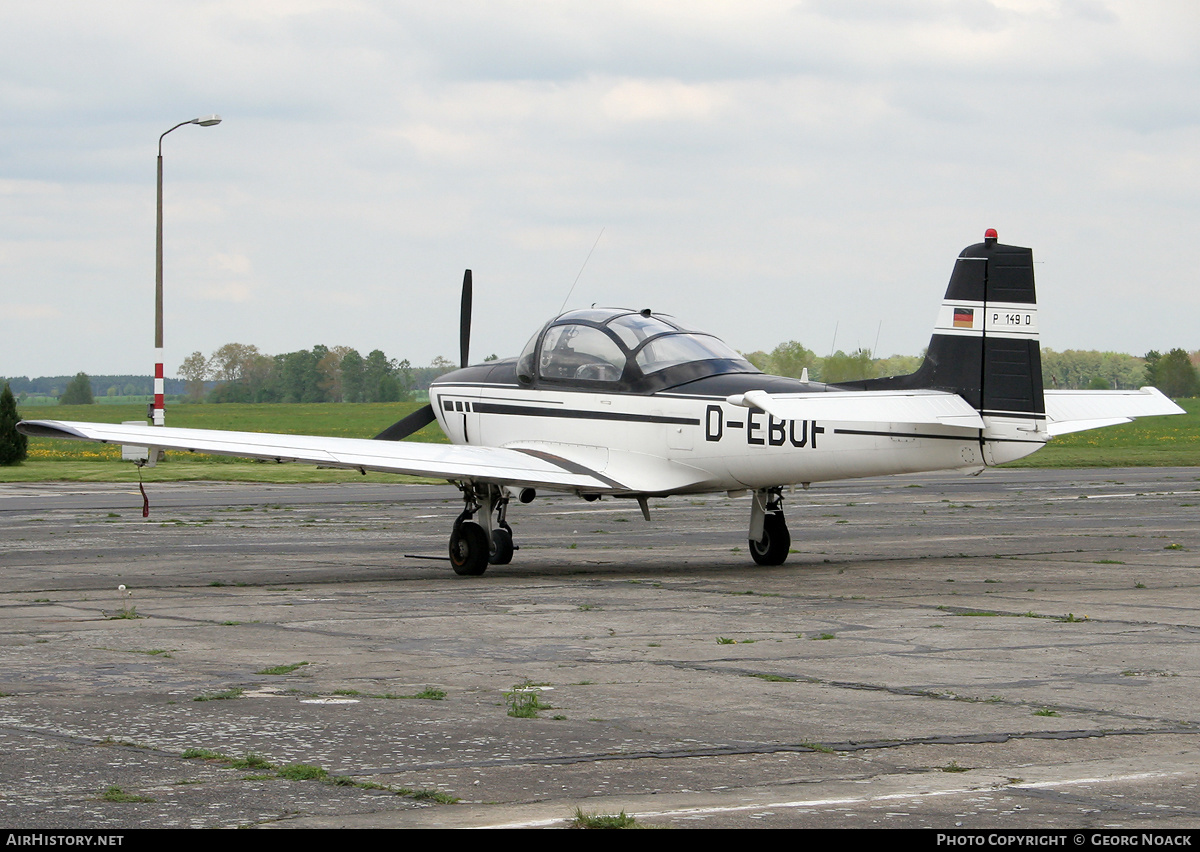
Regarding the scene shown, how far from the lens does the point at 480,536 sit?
1496 cm

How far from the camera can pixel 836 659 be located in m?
9.09

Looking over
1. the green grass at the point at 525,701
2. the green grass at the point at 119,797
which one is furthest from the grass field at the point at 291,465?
the green grass at the point at 119,797

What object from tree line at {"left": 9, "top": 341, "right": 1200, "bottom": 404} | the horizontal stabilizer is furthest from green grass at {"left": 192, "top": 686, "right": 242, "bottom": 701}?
tree line at {"left": 9, "top": 341, "right": 1200, "bottom": 404}

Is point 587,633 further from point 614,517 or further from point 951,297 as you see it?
point 614,517

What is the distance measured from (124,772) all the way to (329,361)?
16167cm

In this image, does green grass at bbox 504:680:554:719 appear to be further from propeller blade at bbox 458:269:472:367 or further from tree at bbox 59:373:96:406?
tree at bbox 59:373:96:406

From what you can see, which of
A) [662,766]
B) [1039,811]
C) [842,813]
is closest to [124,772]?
[662,766]

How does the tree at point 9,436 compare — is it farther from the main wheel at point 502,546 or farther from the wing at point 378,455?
the main wheel at point 502,546

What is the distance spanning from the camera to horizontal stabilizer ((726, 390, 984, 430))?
1297 cm

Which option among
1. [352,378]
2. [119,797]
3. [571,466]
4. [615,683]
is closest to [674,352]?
[571,466]

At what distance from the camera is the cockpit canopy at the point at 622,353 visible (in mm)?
14875

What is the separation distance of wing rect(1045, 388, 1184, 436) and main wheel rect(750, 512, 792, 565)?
314 cm

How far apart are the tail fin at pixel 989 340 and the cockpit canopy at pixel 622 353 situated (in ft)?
5.46

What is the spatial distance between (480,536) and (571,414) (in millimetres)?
1669
